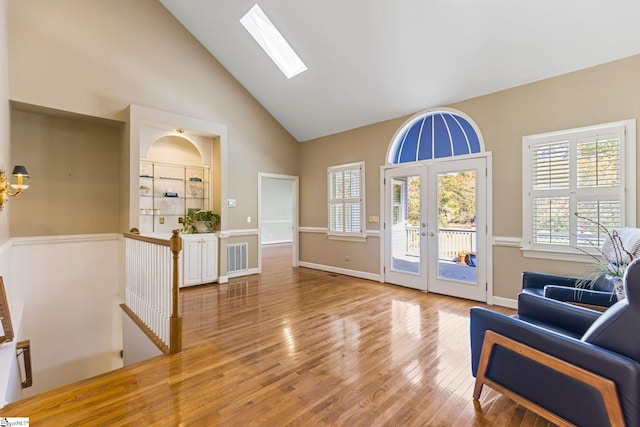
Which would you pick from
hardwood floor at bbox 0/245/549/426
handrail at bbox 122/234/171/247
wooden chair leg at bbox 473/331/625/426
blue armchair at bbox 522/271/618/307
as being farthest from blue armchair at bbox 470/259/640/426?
handrail at bbox 122/234/171/247

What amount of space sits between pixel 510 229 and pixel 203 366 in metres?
4.18

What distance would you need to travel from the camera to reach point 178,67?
5.29 m

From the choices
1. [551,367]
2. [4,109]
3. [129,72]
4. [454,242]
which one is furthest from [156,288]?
[454,242]

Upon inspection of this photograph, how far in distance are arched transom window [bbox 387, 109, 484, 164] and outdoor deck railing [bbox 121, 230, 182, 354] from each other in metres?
4.06

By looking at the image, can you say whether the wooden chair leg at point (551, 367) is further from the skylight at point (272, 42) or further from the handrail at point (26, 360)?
the skylight at point (272, 42)

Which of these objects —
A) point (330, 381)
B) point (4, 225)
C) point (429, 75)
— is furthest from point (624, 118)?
point (4, 225)

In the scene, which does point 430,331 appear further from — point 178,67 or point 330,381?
point 178,67

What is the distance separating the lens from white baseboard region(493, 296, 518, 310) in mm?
4020

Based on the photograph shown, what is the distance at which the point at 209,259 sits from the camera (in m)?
5.41

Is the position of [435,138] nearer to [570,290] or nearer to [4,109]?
[570,290]

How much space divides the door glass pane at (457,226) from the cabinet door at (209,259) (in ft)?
13.3

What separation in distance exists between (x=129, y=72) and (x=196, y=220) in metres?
2.69

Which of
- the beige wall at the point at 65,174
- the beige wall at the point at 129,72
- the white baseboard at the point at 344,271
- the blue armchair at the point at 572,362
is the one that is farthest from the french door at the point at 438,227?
the beige wall at the point at 65,174

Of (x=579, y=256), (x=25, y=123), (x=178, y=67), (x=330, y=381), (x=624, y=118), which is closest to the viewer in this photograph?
(x=330, y=381)
